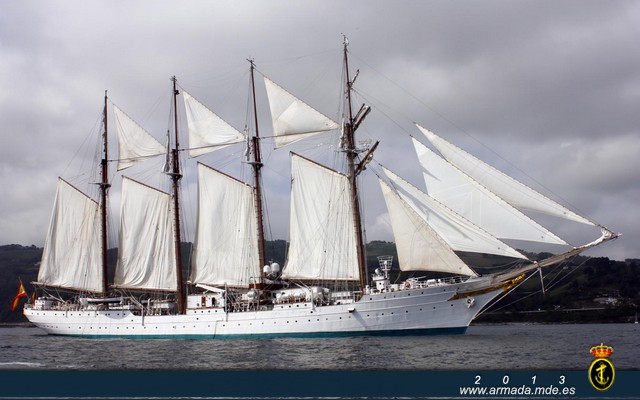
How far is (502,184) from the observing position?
4797 centimetres

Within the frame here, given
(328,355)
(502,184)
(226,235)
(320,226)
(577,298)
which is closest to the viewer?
(328,355)

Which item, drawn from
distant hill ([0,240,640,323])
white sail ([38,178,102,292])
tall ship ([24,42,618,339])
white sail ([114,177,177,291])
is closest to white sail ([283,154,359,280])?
tall ship ([24,42,618,339])

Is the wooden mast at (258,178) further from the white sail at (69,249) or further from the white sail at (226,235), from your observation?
the white sail at (69,249)

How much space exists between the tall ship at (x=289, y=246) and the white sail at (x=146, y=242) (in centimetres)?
12

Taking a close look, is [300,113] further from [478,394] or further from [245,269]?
[478,394]

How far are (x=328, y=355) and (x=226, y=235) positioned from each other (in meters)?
25.7

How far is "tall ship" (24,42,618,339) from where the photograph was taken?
49.0m

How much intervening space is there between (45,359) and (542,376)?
32481 millimetres

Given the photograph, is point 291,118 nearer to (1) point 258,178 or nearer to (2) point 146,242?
(1) point 258,178

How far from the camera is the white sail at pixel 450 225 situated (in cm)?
4706

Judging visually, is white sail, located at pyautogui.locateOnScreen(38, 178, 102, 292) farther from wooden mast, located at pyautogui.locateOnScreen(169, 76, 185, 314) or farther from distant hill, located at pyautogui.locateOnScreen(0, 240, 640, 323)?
distant hill, located at pyautogui.locateOnScreen(0, 240, 640, 323)

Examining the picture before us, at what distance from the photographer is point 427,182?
50.8m

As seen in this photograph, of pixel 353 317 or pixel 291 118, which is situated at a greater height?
pixel 291 118

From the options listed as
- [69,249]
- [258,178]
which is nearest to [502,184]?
[258,178]
